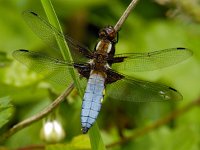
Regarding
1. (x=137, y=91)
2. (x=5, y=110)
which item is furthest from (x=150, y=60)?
(x=5, y=110)

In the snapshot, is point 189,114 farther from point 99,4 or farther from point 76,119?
point 99,4

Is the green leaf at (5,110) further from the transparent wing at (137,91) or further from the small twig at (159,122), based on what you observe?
the small twig at (159,122)

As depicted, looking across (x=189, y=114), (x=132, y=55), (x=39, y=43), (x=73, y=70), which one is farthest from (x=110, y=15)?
(x=73, y=70)

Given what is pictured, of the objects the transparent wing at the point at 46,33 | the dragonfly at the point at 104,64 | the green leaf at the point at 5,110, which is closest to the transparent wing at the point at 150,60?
the dragonfly at the point at 104,64

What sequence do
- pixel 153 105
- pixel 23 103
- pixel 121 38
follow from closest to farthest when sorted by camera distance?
pixel 23 103 → pixel 153 105 → pixel 121 38

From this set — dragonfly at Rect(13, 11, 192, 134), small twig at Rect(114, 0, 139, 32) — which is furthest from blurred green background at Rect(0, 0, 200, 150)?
small twig at Rect(114, 0, 139, 32)

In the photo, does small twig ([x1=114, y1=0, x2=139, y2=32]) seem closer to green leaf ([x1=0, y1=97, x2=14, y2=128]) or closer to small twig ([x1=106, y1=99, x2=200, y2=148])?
green leaf ([x1=0, y1=97, x2=14, y2=128])
